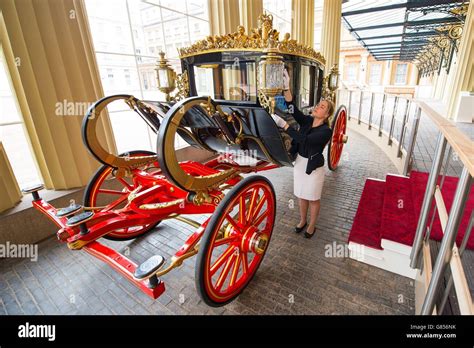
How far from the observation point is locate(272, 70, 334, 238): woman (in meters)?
2.12

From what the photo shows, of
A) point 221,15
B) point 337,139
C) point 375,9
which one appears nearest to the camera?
point 337,139

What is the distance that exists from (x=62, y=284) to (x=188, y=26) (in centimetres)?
446

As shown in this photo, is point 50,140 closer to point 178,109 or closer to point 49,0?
point 49,0

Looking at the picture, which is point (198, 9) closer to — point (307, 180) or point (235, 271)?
point (307, 180)

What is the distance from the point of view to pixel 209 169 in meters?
2.33

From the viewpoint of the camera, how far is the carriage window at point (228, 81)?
7.98 feet

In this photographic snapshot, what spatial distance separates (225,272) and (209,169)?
38.4 inches

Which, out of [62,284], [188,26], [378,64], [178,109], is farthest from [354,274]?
[378,64]

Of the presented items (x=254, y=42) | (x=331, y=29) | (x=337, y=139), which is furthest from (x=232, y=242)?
(x=331, y=29)

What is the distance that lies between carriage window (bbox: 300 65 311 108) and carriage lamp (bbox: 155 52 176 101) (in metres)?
1.41

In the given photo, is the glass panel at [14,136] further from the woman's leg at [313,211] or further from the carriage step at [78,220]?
the woman's leg at [313,211]

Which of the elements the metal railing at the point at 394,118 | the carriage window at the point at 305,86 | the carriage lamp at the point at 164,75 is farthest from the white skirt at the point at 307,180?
the metal railing at the point at 394,118

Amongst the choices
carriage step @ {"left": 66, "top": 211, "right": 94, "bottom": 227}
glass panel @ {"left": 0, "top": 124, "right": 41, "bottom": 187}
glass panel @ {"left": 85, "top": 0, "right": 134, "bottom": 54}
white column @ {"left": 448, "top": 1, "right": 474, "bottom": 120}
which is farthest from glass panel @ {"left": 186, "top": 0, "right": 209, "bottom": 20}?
white column @ {"left": 448, "top": 1, "right": 474, "bottom": 120}

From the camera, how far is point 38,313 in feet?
5.73
